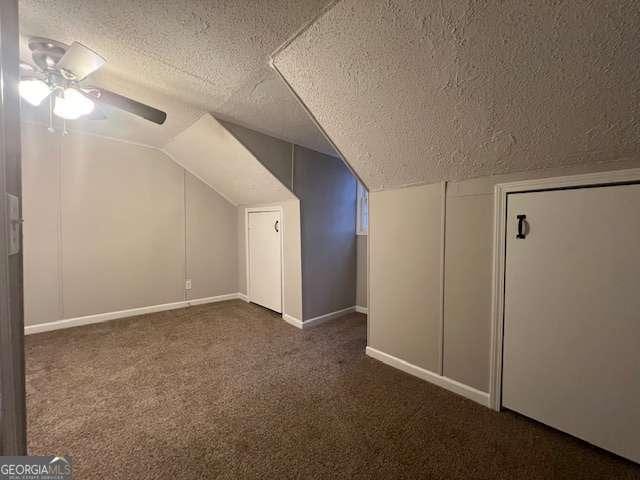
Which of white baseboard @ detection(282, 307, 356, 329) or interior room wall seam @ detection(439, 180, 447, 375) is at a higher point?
interior room wall seam @ detection(439, 180, 447, 375)

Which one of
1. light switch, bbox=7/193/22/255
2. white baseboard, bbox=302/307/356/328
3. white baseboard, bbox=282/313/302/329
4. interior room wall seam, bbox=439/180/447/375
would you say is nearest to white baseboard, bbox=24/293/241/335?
white baseboard, bbox=282/313/302/329

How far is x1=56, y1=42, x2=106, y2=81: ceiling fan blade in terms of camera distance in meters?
1.24

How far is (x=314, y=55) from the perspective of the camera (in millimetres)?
1338

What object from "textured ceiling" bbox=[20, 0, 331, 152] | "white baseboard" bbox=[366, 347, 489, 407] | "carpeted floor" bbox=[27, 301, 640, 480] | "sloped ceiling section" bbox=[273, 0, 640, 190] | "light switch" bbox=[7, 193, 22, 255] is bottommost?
"carpeted floor" bbox=[27, 301, 640, 480]

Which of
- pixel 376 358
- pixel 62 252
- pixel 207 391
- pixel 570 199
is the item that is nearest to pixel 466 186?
pixel 570 199

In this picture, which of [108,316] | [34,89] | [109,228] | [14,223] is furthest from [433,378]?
[109,228]

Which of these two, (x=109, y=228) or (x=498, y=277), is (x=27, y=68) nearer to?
(x=109, y=228)

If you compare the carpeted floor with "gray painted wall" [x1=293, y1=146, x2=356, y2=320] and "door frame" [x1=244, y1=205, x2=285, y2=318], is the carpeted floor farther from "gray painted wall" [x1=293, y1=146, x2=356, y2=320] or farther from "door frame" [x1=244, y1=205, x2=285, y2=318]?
"door frame" [x1=244, y1=205, x2=285, y2=318]

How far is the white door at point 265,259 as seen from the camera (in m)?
3.24

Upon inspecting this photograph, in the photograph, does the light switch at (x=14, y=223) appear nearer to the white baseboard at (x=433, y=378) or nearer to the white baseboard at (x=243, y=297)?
Answer: the white baseboard at (x=433, y=378)

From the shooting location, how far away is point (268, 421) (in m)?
1.49

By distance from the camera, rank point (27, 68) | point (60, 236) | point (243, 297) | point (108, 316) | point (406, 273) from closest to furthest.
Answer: point (27, 68), point (406, 273), point (60, 236), point (108, 316), point (243, 297)

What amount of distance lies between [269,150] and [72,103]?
1.48 metres

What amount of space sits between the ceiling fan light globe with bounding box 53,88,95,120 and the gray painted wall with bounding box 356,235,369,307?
282 cm
